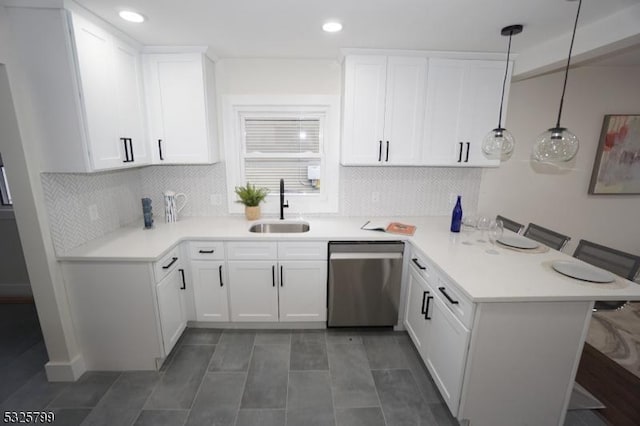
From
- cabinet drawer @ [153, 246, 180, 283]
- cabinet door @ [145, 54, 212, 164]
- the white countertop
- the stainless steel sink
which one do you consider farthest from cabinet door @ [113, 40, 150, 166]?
the stainless steel sink

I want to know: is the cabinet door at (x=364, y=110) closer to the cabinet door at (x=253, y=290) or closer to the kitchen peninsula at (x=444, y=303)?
the kitchen peninsula at (x=444, y=303)

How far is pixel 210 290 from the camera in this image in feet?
8.35

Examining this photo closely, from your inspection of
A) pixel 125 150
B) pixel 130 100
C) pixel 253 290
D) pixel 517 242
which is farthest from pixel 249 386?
pixel 130 100

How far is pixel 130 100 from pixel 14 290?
262 centimetres

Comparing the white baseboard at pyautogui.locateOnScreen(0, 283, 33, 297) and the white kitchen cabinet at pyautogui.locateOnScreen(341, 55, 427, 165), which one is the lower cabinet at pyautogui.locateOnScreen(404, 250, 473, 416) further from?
the white baseboard at pyautogui.locateOnScreen(0, 283, 33, 297)

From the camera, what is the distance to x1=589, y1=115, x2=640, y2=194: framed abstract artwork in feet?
10.3

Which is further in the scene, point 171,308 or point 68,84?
point 171,308

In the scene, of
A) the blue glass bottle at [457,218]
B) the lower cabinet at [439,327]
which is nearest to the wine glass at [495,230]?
the blue glass bottle at [457,218]

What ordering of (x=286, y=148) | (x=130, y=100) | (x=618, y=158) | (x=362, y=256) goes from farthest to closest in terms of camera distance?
(x=618, y=158)
(x=286, y=148)
(x=362, y=256)
(x=130, y=100)

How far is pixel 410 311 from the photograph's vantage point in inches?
96.0

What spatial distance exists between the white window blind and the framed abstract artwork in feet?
10.2

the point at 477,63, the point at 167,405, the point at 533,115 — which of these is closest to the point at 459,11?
the point at 477,63

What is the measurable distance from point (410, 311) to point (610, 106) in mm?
3164

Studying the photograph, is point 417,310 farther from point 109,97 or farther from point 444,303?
point 109,97
